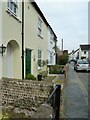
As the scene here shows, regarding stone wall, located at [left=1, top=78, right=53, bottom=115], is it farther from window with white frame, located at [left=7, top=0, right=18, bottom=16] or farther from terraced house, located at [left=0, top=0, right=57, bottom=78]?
window with white frame, located at [left=7, top=0, right=18, bottom=16]

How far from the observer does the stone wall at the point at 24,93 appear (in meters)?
8.67

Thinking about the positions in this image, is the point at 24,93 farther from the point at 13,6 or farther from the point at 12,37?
the point at 13,6

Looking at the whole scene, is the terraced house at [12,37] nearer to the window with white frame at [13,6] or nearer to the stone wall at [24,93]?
the window with white frame at [13,6]

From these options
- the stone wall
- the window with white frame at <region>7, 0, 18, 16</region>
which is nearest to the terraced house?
the window with white frame at <region>7, 0, 18, 16</region>

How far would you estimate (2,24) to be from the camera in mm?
8648

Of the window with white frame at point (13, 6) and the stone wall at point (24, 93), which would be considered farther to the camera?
the window with white frame at point (13, 6)

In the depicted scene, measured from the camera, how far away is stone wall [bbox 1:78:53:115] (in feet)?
28.5

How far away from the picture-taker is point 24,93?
29.5 ft

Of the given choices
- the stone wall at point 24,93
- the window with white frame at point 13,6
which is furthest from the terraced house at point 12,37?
the stone wall at point 24,93

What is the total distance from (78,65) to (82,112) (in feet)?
75.7

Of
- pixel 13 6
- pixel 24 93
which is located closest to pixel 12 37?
pixel 13 6

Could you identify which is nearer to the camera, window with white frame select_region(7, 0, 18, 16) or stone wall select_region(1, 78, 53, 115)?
stone wall select_region(1, 78, 53, 115)

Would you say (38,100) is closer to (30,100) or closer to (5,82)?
(30,100)

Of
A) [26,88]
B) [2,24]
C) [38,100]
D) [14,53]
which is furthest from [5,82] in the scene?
[14,53]
